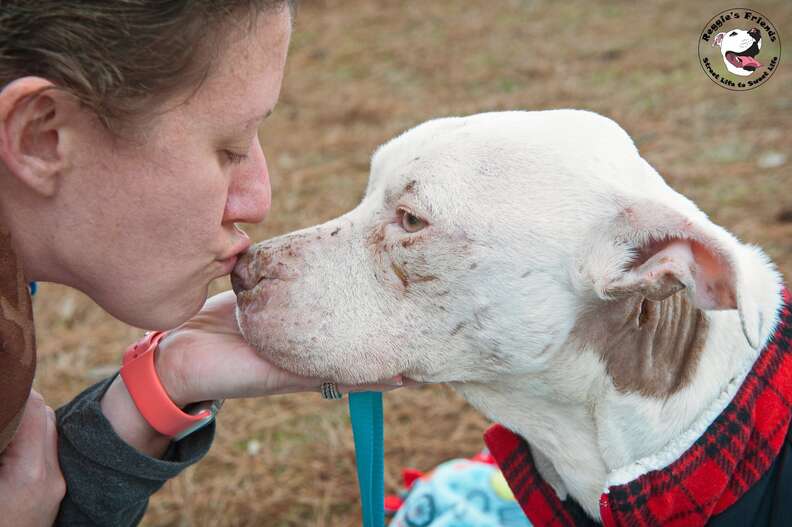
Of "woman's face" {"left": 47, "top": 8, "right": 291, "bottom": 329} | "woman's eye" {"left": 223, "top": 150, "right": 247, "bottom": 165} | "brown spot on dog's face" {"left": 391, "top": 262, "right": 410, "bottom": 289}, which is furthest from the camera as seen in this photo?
"brown spot on dog's face" {"left": 391, "top": 262, "right": 410, "bottom": 289}

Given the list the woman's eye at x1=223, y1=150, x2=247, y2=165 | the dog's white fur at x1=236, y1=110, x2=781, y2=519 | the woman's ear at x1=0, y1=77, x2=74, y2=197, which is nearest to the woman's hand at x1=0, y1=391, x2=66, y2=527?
the dog's white fur at x1=236, y1=110, x2=781, y2=519

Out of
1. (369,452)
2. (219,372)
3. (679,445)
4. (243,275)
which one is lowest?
(369,452)

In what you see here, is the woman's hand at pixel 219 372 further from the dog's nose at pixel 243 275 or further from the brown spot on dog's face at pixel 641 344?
the brown spot on dog's face at pixel 641 344

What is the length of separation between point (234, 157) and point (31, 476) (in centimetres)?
95

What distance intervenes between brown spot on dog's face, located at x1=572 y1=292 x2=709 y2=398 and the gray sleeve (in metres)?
1.07

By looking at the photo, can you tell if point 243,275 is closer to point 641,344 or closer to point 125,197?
point 125,197

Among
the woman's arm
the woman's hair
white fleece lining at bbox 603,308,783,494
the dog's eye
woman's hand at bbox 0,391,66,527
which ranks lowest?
woman's hand at bbox 0,391,66,527

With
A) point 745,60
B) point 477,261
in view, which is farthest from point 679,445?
point 745,60

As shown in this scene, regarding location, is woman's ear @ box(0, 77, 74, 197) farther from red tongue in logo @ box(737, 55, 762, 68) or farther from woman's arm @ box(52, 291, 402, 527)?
red tongue in logo @ box(737, 55, 762, 68)

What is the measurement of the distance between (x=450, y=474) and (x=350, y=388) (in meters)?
0.93

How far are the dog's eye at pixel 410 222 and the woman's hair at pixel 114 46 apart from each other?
1.98 feet

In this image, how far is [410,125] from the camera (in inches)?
261

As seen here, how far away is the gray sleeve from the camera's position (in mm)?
2242

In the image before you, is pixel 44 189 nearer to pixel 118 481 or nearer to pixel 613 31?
pixel 118 481
